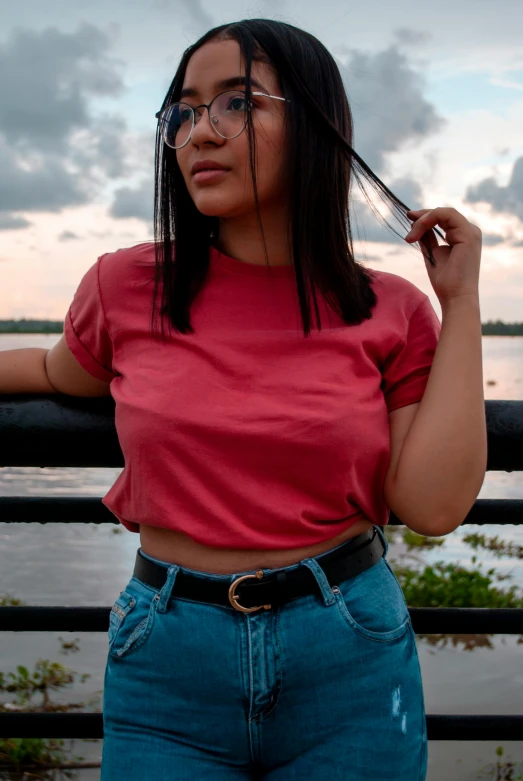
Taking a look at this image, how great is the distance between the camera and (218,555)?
1467 millimetres

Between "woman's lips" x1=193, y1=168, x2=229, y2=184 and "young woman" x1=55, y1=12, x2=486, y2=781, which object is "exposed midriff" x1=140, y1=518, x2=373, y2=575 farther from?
"woman's lips" x1=193, y1=168, x2=229, y2=184

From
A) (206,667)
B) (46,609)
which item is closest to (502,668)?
(46,609)

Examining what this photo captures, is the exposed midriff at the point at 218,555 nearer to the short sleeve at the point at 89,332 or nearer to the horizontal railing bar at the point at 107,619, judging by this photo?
the short sleeve at the point at 89,332

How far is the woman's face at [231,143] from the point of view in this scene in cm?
163

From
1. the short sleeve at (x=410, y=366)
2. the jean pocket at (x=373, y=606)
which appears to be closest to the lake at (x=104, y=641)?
the short sleeve at (x=410, y=366)

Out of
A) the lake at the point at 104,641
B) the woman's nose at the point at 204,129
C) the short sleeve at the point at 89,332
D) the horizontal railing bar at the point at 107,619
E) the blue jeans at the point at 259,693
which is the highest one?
the woman's nose at the point at 204,129

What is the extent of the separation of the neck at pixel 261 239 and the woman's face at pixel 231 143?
0.21ft

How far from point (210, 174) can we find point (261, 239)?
0.18 m

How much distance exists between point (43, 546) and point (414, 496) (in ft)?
16.9

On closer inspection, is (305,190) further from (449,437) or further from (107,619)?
(107,619)

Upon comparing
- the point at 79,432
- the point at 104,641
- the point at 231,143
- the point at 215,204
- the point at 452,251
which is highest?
the point at 231,143

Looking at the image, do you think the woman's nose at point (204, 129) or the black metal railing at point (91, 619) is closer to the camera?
the woman's nose at point (204, 129)

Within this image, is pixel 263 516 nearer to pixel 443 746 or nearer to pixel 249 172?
pixel 249 172

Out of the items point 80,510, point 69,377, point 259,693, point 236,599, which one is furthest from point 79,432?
point 259,693
